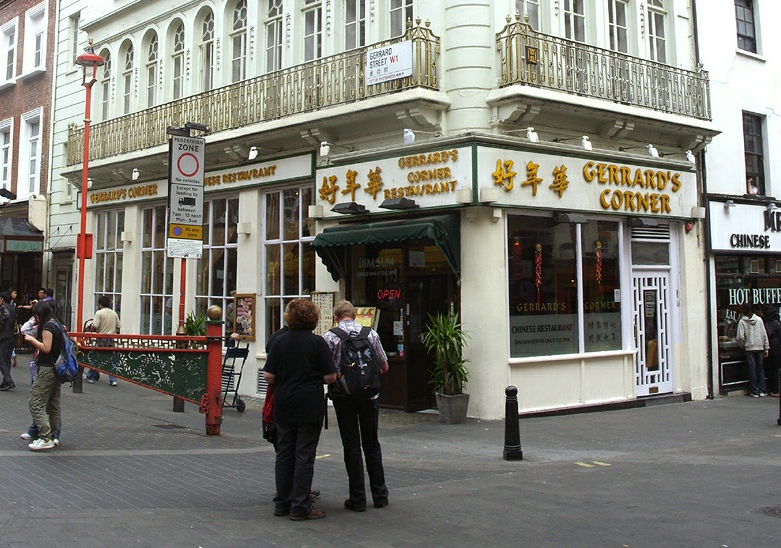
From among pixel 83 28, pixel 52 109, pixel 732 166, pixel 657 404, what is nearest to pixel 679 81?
pixel 732 166

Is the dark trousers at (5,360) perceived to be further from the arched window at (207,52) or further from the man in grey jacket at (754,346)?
the man in grey jacket at (754,346)

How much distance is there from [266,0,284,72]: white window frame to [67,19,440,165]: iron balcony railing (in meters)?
0.81

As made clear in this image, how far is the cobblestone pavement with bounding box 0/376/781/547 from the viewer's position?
6.18 metres

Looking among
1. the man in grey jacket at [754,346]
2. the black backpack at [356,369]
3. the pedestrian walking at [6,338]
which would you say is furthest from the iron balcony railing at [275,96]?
the man in grey jacket at [754,346]

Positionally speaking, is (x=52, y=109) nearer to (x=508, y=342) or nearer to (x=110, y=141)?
(x=110, y=141)

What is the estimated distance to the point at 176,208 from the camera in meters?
11.6

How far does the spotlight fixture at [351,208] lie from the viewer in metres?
13.4

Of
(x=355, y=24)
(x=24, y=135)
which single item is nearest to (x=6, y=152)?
(x=24, y=135)

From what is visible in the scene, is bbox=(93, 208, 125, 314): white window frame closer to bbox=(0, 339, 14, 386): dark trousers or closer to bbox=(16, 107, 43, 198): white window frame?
bbox=(16, 107, 43, 198): white window frame

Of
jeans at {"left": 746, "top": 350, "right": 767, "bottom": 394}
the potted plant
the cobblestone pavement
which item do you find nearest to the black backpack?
the cobblestone pavement

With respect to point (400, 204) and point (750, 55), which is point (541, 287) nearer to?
point (400, 204)

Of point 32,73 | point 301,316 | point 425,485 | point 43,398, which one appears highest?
point 32,73

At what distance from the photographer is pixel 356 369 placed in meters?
6.95

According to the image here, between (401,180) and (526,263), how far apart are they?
2.39 m
